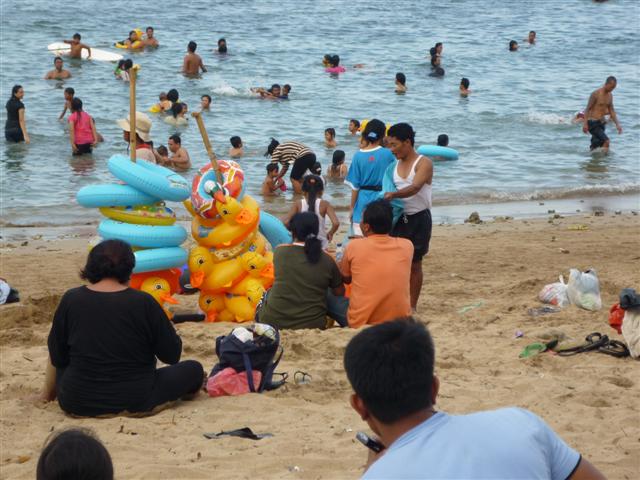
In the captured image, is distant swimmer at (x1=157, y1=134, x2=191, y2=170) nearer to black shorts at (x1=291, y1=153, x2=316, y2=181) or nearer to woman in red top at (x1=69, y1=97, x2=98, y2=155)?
woman in red top at (x1=69, y1=97, x2=98, y2=155)

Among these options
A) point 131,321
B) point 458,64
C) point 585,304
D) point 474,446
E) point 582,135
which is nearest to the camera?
point 474,446

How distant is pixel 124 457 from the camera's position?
5.09 metres

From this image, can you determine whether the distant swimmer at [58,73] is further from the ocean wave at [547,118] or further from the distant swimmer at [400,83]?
the ocean wave at [547,118]

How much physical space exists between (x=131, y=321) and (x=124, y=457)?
0.83m

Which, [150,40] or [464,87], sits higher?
[150,40]

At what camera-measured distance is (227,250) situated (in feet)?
26.9

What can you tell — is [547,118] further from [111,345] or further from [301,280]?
[111,345]

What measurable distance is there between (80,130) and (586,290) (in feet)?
37.5

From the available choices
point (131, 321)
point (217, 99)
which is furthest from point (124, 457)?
point (217, 99)

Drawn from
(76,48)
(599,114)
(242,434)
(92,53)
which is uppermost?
(76,48)

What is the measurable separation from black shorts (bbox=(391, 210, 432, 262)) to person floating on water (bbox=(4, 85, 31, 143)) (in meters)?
11.6

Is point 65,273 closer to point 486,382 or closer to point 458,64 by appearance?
point 486,382

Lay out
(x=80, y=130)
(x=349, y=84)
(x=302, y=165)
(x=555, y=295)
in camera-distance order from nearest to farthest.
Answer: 1. (x=555, y=295)
2. (x=302, y=165)
3. (x=80, y=130)
4. (x=349, y=84)

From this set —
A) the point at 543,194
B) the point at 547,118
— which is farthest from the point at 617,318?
the point at 547,118
